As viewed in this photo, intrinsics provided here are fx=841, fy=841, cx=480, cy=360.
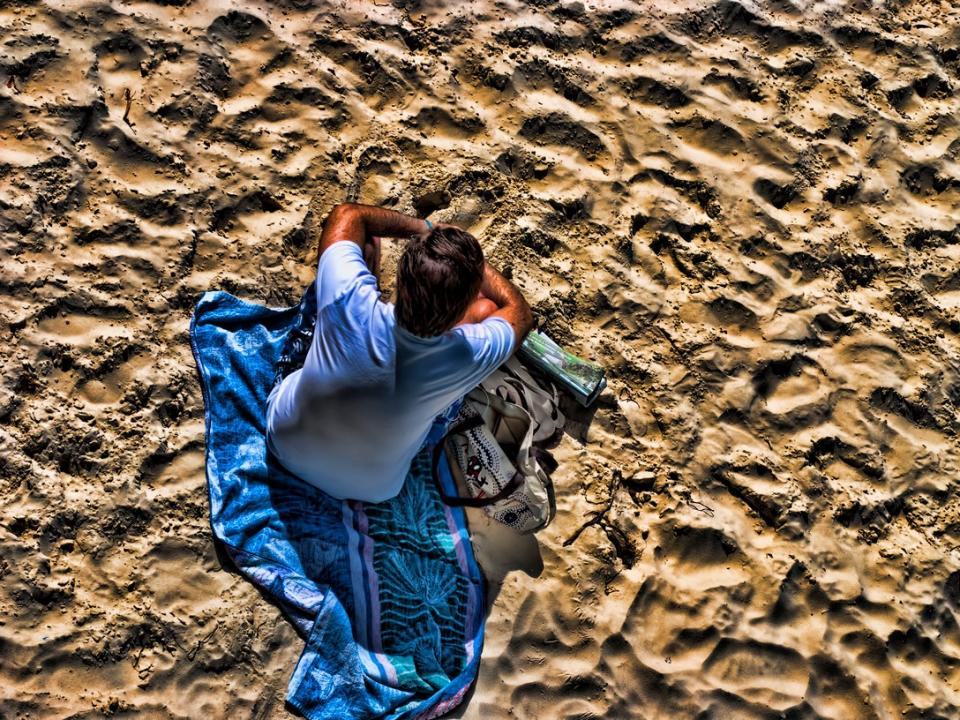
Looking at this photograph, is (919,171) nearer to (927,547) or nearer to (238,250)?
(927,547)

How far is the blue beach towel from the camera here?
2.82m

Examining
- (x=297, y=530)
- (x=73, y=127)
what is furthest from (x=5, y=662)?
(x=73, y=127)

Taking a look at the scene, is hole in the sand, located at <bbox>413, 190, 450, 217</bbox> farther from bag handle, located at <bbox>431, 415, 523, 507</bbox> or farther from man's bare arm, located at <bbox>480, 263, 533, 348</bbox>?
bag handle, located at <bbox>431, 415, 523, 507</bbox>

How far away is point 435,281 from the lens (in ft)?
7.38

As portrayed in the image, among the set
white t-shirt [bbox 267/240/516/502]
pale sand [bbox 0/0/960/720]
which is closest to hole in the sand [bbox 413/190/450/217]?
pale sand [bbox 0/0/960/720]

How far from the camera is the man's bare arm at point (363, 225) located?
2.78 m

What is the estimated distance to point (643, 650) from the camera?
10.1ft

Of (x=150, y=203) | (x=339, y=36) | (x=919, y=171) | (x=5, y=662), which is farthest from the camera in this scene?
(x=919, y=171)

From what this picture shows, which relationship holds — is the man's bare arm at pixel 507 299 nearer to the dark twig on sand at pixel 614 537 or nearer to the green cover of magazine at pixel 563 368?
the green cover of magazine at pixel 563 368

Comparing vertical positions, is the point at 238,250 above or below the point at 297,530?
above

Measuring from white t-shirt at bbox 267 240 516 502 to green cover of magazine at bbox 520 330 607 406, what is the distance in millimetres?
521

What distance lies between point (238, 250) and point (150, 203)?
1.26 ft

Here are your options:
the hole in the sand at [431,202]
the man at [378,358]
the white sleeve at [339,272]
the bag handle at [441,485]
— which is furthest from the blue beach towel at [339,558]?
the hole in the sand at [431,202]

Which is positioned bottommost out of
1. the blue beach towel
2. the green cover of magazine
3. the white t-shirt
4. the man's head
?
the blue beach towel
